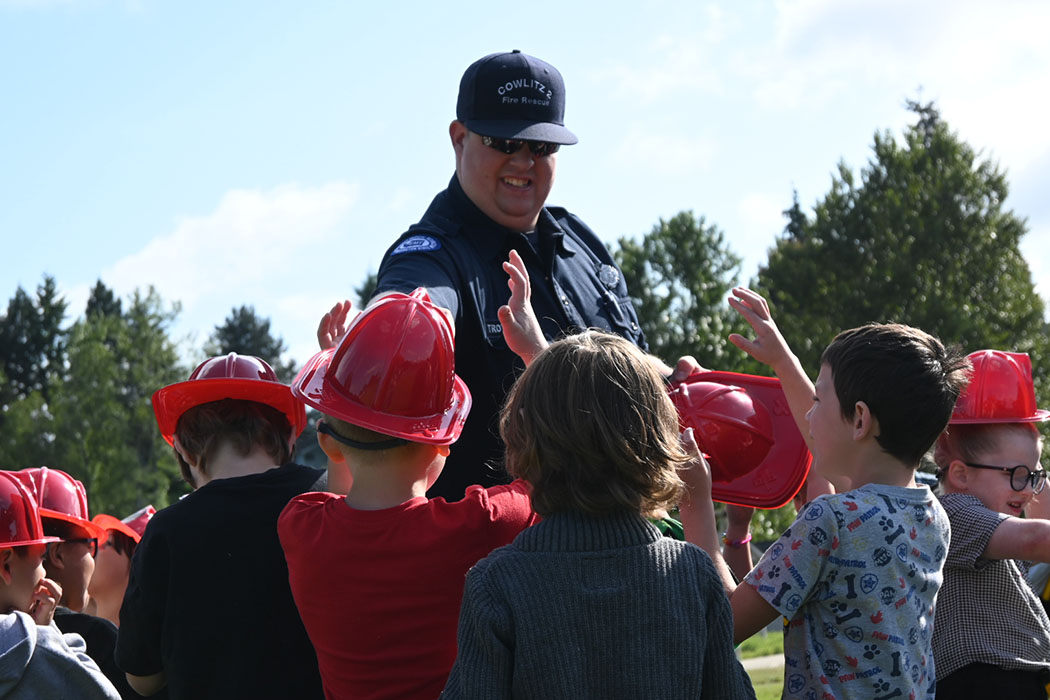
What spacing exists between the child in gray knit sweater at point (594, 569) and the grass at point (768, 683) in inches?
394

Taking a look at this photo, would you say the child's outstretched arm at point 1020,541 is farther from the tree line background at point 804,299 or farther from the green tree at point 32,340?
the green tree at point 32,340

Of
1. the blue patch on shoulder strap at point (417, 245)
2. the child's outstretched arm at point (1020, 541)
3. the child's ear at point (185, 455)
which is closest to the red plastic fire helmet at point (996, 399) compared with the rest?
the child's outstretched arm at point (1020, 541)

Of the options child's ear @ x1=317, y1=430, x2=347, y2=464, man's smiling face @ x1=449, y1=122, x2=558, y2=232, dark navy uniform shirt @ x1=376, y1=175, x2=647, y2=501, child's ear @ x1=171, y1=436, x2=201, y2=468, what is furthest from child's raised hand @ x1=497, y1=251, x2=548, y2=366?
child's ear @ x1=171, y1=436, x2=201, y2=468

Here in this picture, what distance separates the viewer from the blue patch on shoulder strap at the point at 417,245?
3.89 m

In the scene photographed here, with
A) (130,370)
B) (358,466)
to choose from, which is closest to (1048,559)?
(358,466)

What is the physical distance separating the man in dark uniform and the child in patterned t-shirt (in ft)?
2.12

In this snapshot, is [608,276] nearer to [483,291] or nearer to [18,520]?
[483,291]

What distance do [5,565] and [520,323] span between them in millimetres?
2016

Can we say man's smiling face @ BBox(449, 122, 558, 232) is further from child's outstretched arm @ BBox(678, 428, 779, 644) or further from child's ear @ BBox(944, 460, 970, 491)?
child's ear @ BBox(944, 460, 970, 491)

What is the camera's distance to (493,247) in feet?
13.3

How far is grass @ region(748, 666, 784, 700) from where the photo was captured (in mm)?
13070

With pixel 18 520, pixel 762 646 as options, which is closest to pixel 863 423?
pixel 18 520

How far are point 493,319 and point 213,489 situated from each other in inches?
40.6

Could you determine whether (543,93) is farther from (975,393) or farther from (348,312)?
(975,393)
